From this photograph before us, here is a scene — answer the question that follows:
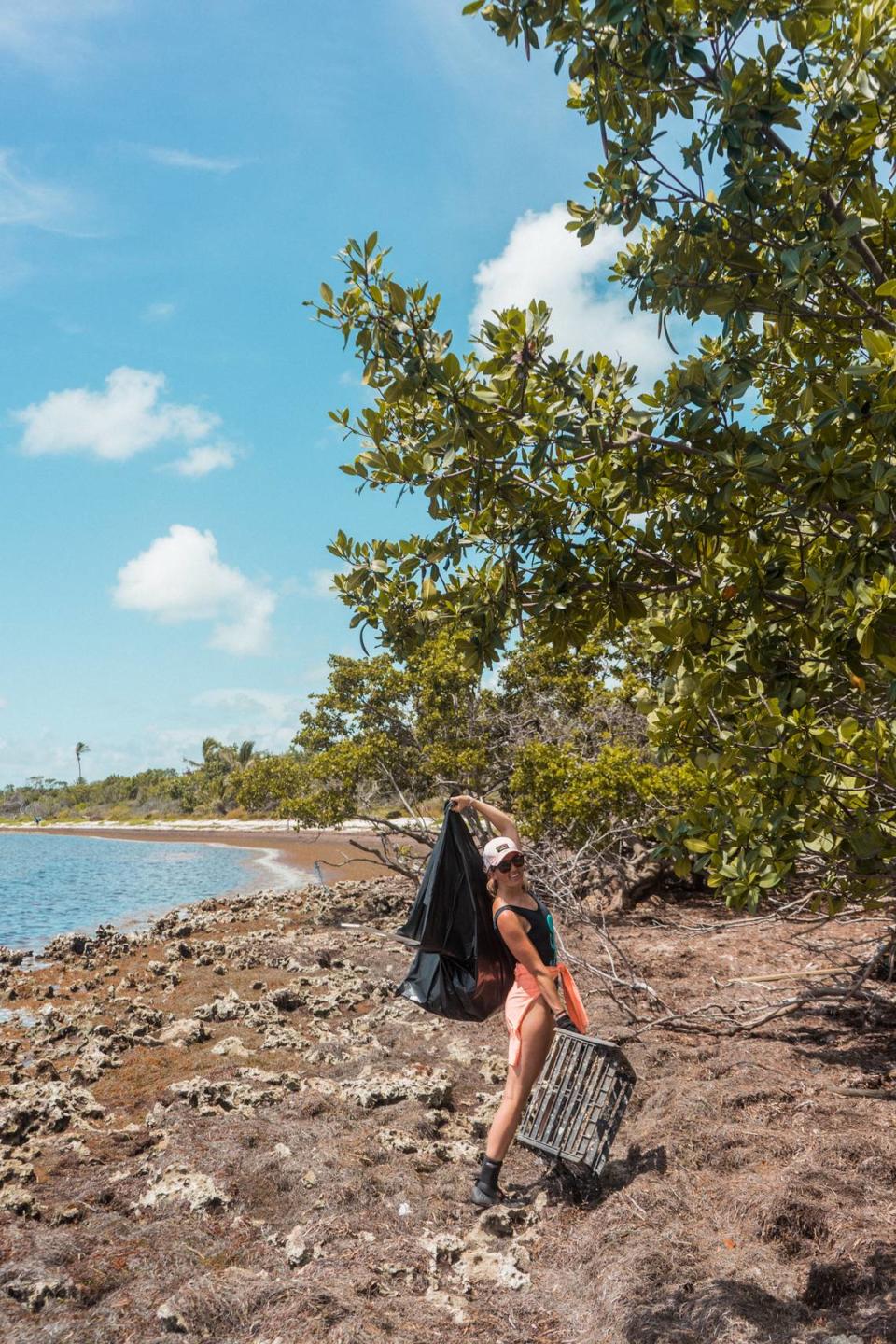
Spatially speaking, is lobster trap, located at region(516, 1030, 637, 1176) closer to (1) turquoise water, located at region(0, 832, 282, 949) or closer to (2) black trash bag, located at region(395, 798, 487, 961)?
(2) black trash bag, located at region(395, 798, 487, 961)

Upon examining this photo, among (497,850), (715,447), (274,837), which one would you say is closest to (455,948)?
(497,850)

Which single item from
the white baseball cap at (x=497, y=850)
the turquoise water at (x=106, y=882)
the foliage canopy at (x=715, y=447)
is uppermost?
the foliage canopy at (x=715, y=447)

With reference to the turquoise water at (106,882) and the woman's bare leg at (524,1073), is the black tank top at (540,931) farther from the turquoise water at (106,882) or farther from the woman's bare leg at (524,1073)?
the turquoise water at (106,882)

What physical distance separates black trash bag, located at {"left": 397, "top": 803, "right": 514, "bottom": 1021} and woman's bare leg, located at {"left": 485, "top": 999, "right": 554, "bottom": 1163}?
1.53ft

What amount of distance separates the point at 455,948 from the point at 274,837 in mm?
51645

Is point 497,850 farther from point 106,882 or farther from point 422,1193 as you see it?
point 106,882

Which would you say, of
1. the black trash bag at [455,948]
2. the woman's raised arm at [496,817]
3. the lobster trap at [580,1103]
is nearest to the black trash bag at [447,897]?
the black trash bag at [455,948]

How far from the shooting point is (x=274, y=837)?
55.6 m

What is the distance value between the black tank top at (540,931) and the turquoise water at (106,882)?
649 inches

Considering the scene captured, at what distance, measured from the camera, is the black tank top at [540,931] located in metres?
5.27

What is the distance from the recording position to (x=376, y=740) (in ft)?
56.6

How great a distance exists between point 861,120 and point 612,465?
1.41 metres

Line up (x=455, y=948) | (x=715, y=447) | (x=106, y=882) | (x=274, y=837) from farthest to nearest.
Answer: (x=274, y=837) < (x=106, y=882) < (x=455, y=948) < (x=715, y=447)

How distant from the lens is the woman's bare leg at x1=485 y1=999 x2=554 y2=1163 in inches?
201
